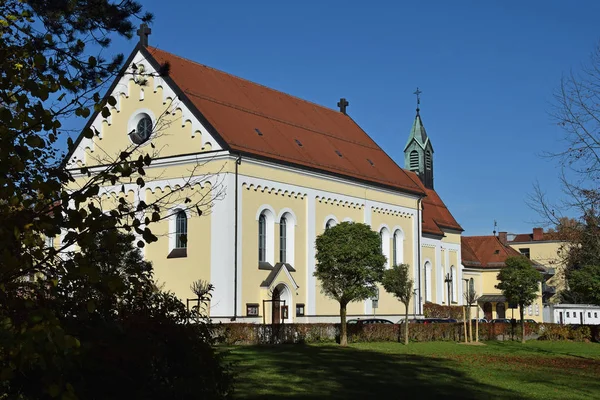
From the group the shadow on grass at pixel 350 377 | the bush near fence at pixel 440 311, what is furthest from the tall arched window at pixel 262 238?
the bush near fence at pixel 440 311

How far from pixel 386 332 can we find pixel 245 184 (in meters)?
9.47

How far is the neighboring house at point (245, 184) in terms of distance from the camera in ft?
119

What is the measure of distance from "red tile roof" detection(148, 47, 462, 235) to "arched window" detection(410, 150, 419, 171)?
14.5 m

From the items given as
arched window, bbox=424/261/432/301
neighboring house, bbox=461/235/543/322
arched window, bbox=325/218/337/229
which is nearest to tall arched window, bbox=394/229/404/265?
arched window, bbox=424/261/432/301

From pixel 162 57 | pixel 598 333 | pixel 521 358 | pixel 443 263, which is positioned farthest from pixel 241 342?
pixel 443 263

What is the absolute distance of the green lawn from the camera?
15633mm

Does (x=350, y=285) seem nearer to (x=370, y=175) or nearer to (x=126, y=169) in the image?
(x=370, y=175)

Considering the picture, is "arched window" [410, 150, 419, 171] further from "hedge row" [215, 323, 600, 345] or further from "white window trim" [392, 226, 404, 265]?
"hedge row" [215, 323, 600, 345]

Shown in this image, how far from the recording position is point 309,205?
136 ft

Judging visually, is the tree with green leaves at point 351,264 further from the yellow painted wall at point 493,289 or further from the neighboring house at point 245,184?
the yellow painted wall at point 493,289

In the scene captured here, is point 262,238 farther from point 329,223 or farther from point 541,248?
point 541,248

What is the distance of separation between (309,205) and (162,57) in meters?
10.7

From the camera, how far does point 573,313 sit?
71.9 meters

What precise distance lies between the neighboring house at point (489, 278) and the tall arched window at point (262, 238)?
116ft
